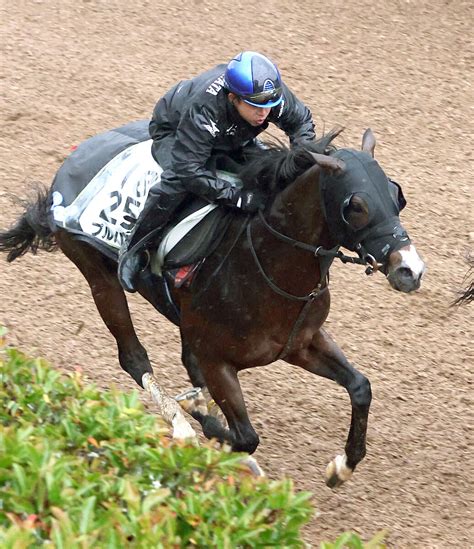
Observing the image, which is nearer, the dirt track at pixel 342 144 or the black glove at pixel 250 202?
the black glove at pixel 250 202

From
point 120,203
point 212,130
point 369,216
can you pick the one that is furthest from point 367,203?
point 120,203

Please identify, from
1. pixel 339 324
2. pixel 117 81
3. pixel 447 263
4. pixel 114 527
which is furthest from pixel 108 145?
pixel 117 81

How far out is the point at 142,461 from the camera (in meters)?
3.55

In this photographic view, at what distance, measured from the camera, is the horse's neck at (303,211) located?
527cm

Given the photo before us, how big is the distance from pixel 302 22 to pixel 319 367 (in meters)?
7.39

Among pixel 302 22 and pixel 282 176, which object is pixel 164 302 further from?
pixel 302 22

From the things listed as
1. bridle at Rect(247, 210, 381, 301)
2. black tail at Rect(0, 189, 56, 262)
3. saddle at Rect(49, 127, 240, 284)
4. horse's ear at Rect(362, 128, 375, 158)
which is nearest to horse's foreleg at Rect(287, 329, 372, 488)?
bridle at Rect(247, 210, 381, 301)

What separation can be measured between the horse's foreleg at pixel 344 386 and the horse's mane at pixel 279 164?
924 millimetres

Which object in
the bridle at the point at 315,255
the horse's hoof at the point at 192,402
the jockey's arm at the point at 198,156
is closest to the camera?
the bridle at the point at 315,255

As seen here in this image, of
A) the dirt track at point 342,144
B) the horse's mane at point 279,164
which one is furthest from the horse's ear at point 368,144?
the dirt track at point 342,144

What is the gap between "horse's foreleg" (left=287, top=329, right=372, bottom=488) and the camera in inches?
231

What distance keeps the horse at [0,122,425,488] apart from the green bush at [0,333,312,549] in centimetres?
166

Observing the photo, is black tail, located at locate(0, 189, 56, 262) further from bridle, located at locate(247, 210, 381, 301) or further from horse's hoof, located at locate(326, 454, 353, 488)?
horse's hoof, located at locate(326, 454, 353, 488)

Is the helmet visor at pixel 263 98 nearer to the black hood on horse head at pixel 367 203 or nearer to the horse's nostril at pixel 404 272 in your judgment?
the black hood on horse head at pixel 367 203
